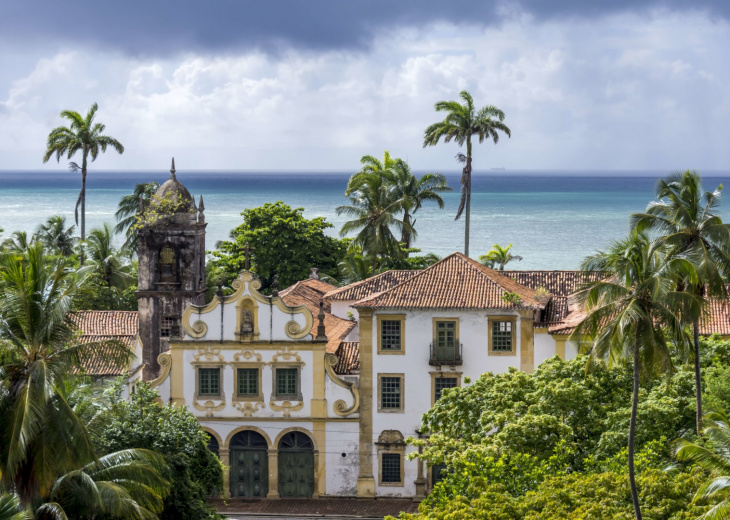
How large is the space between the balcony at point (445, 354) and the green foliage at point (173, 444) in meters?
11.6

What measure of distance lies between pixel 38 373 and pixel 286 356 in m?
20.2

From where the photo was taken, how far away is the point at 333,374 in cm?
4591

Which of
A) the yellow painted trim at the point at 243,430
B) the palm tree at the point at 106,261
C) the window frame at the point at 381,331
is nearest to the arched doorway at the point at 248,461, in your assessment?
the yellow painted trim at the point at 243,430

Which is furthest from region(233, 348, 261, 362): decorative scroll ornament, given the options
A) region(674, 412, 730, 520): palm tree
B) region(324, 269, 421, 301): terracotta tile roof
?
region(674, 412, 730, 520): palm tree

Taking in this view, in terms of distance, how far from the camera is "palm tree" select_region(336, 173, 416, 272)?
70125 mm

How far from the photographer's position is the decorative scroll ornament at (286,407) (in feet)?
151

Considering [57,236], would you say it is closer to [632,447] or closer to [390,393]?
[390,393]

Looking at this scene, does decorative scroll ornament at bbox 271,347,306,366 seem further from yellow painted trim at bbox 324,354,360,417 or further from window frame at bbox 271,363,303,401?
yellow painted trim at bbox 324,354,360,417

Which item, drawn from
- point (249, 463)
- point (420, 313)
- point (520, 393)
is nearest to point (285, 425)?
point (249, 463)

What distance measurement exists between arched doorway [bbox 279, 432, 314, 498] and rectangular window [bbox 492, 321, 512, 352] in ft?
26.5

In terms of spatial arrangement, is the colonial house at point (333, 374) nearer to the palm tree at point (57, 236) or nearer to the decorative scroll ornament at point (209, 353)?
the decorative scroll ornament at point (209, 353)

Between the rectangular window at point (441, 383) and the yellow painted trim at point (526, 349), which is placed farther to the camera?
the rectangular window at point (441, 383)

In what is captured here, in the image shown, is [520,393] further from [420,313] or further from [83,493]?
[83,493]

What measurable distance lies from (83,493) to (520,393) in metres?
15.1
